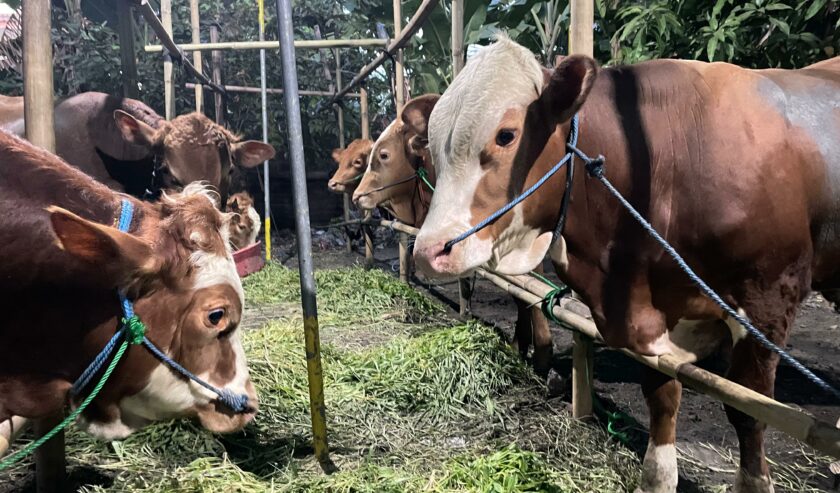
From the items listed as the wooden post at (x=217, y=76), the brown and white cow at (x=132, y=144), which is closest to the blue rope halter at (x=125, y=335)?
the brown and white cow at (x=132, y=144)

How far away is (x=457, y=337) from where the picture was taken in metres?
4.10

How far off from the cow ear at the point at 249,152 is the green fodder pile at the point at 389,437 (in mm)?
1641

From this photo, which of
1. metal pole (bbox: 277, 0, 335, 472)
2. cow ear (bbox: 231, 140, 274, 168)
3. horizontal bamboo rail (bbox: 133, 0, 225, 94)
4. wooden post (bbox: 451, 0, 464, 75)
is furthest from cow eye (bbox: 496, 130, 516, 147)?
cow ear (bbox: 231, 140, 274, 168)

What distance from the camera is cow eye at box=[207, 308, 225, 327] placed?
1774 mm

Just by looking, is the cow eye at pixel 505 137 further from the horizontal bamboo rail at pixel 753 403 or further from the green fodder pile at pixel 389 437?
the green fodder pile at pixel 389 437

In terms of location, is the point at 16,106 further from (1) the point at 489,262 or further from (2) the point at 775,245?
(2) the point at 775,245

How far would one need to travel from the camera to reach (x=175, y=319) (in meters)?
1.73

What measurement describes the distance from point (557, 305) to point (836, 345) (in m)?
2.71

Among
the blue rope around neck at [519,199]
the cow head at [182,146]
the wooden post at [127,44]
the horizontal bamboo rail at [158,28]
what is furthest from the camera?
the wooden post at [127,44]

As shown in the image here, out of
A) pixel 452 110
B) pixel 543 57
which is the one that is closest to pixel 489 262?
pixel 452 110

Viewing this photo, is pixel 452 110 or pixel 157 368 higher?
pixel 452 110

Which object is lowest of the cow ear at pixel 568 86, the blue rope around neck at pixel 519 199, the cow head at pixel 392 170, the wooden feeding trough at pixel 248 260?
the wooden feeding trough at pixel 248 260

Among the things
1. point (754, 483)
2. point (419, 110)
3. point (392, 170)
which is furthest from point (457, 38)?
point (754, 483)

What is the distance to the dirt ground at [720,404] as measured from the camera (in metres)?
→ 2.75
